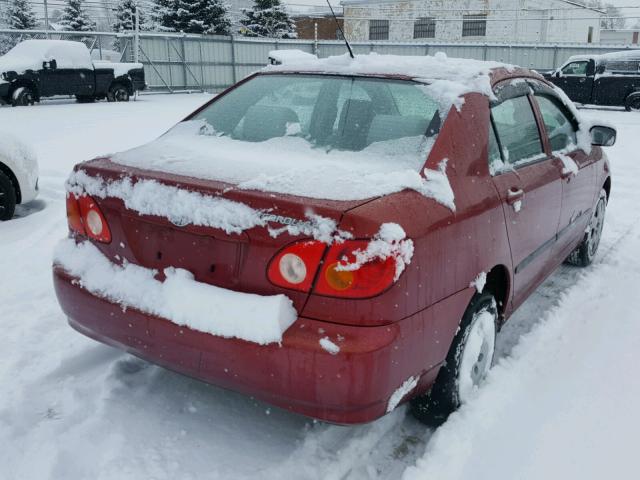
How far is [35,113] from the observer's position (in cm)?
1488

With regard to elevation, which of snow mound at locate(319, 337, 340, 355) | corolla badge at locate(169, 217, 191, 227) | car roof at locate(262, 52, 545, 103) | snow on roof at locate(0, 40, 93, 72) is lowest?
snow mound at locate(319, 337, 340, 355)

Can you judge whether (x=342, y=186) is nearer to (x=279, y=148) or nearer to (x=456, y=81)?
(x=279, y=148)

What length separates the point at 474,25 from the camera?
35750 mm

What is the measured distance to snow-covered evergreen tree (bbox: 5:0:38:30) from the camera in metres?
37.4

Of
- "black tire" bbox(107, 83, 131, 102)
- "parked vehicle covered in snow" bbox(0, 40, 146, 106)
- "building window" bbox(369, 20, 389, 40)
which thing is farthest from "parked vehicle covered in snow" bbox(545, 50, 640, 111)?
"building window" bbox(369, 20, 389, 40)

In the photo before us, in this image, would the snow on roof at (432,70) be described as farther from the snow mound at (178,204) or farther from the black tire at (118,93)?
the black tire at (118,93)

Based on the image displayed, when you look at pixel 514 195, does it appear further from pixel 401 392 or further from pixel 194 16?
pixel 194 16

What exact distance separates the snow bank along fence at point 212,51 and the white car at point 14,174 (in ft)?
58.3

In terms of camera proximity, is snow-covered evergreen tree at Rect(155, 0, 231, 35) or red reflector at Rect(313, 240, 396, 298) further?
snow-covered evergreen tree at Rect(155, 0, 231, 35)

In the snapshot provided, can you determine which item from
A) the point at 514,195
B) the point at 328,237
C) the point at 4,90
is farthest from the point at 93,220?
the point at 4,90

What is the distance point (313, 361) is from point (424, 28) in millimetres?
38551

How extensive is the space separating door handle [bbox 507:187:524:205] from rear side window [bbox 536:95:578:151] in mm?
816

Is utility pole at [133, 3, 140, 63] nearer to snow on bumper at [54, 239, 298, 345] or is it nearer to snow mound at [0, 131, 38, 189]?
snow mound at [0, 131, 38, 189]

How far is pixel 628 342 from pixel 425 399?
1.59 meters
